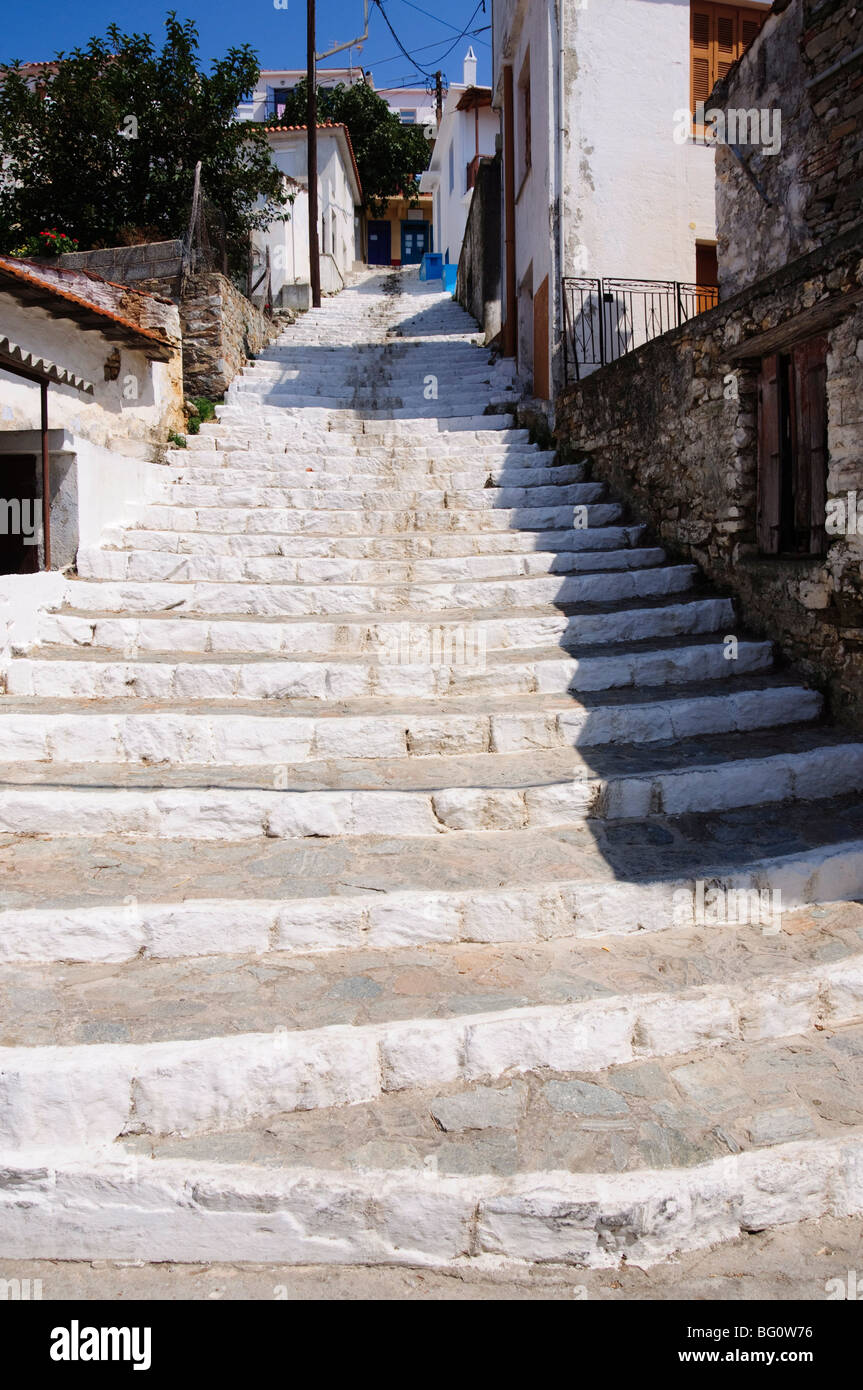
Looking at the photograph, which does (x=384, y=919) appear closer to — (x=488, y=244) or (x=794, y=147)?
(x=794, y=147)

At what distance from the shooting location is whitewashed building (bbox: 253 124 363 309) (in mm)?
19359

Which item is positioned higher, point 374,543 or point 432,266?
point 432,266

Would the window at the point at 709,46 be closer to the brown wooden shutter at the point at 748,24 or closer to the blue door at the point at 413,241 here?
the brown wooden shutter at the point at 748,24

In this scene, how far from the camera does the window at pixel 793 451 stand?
545cm

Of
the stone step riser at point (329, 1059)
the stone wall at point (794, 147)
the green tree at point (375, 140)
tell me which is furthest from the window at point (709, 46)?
the green tree at point (375, 140)

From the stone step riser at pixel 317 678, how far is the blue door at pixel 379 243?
119 ft

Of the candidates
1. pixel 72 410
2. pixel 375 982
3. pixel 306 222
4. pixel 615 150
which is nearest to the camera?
pixel 375 982

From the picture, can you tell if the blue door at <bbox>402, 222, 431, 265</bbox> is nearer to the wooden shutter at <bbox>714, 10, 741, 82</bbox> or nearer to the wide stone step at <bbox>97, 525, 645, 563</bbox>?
the wooden shutter at <bbox>714, 10, 741, 82</bbox>

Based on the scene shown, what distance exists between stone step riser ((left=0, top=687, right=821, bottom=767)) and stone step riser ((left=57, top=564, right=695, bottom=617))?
176 centimetres

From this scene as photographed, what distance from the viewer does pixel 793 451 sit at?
19.1 feet

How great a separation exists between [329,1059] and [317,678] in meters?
2.98

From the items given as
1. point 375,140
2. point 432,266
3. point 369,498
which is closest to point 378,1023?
point 369,498

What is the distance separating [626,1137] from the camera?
271cm
